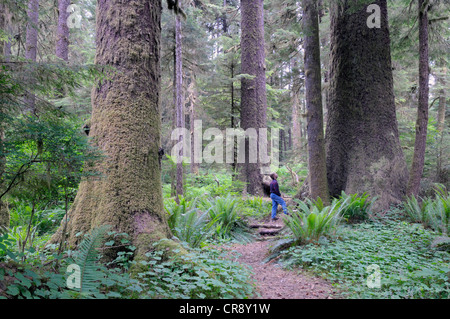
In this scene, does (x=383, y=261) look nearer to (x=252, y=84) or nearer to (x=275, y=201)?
(x=275, y=201)

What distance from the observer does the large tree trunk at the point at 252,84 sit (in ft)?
37.1

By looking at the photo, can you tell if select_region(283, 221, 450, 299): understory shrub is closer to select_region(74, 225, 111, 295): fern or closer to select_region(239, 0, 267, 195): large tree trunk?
select_region(74, 225, 111, 295): fern

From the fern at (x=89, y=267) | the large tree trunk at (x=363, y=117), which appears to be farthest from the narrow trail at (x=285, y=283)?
the large tree trunk at (x=363, y=117)

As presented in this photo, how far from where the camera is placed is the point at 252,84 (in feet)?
37.5

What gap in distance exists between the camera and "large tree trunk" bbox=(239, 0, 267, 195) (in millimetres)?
11320

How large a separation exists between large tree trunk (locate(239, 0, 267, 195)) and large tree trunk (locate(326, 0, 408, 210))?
3.69 metres

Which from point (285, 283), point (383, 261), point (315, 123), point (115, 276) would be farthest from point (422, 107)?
point (115, 276)

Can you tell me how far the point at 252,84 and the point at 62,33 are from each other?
357 inches

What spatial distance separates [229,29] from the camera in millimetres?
25734

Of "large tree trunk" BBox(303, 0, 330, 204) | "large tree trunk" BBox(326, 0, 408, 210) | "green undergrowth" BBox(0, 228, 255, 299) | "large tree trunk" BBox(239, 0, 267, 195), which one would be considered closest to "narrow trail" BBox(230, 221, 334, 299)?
"green undergrowth" BBox(0, 228, 255, 299)

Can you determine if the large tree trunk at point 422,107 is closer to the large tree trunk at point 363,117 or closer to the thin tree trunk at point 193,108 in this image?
the large tree trunk at point 363,117
